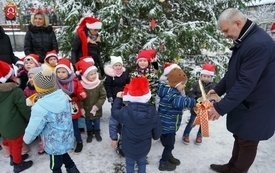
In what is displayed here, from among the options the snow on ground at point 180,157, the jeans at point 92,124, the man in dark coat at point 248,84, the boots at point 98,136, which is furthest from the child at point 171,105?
the jeans at point 92,124

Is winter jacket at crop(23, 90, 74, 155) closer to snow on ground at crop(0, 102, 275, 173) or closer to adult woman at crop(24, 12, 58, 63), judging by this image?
snow on ground at crop(0, 102, 275, 173)

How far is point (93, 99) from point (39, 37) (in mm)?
1846

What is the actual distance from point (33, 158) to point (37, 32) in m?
2.42

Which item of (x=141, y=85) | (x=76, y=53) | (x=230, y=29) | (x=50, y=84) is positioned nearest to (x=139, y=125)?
(x=141, y=85)

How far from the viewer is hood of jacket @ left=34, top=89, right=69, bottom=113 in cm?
269

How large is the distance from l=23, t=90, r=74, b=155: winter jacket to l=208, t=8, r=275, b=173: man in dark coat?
5.87 ft

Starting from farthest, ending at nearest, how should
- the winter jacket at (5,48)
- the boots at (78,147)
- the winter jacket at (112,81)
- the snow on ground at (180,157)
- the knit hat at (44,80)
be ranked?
the winter jacket at (5,48)
the winter jacket at (112,81)
the boots at (78,147)
the snow on ground at (180,157)
the knit hat at (44,80)

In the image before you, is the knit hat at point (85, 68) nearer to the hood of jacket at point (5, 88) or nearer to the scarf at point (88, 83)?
the scarf at point (88, 83)

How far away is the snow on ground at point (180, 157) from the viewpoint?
11.4 ft

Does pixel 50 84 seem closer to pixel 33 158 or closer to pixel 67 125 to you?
pixel 67 125

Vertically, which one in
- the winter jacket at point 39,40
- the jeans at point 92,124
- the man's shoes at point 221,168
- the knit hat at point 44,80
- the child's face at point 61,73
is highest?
the winter jacket at point 39,40

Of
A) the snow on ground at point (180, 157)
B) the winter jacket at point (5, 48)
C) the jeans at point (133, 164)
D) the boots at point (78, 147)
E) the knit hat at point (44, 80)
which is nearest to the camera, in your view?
the knit hat at point (44, 80)

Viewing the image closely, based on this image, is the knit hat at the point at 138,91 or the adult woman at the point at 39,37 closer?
the knit hat at the point at 138,91

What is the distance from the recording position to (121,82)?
13.7ft
